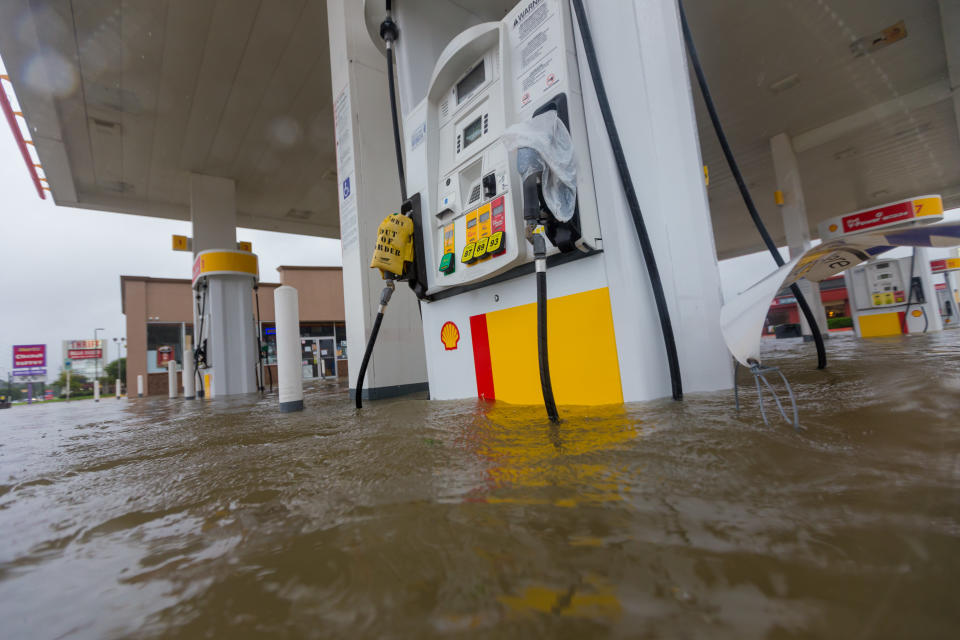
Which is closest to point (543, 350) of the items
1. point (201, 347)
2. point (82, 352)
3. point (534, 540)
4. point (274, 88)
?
point (534, 540)

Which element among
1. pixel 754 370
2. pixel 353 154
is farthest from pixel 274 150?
pixel 754 370

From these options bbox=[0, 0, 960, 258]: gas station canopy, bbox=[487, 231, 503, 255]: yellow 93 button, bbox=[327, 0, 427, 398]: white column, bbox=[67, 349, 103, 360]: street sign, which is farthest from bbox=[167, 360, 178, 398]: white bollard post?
bbox=[67, 349, 103, 360]: street sign

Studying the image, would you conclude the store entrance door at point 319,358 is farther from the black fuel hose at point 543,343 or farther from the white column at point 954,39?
the white column at point 954,39

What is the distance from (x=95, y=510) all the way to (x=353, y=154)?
3034mm

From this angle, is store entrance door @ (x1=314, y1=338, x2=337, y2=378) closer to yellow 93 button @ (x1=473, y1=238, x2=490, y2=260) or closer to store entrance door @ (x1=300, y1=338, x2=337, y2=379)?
store entrance door @ (x1=300, y1=338, x2=337, y2=379)

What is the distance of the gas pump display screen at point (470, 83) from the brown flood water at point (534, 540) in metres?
1.82

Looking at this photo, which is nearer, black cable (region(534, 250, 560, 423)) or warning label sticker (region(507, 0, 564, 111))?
black cable (region(534, 250, 560, 423))

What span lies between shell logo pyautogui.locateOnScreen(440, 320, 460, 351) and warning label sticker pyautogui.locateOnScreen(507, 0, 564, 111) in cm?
111

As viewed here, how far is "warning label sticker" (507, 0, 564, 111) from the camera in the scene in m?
1.72

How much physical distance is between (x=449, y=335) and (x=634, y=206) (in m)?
1.16

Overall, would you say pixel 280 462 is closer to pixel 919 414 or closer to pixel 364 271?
pixel 919 414

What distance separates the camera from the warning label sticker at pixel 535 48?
5.64 feet

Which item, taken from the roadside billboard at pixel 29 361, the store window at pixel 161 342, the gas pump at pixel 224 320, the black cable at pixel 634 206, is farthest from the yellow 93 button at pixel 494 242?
the roadside billboard at pixel 29 361

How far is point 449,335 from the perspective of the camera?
7.51ft
